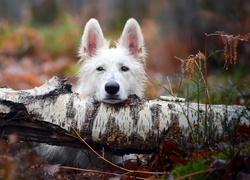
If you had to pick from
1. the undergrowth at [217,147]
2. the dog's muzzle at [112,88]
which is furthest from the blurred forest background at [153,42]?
the undergrowth at [217,147]

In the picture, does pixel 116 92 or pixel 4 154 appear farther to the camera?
pixel 116 92

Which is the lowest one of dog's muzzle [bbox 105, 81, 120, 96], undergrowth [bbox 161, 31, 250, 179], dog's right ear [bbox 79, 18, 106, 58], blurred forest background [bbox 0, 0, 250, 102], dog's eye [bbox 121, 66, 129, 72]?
undergrowth [bbox 161, 31, 250, 179]

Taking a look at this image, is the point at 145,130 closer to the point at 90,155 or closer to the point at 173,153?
the point at 173,153

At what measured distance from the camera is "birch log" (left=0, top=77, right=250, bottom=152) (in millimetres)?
3594

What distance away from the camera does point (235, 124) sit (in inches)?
135

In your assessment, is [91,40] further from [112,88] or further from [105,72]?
[112,88]

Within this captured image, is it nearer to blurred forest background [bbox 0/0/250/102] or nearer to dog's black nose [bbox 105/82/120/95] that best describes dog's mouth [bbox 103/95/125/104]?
dog's black nose [bbox 105/82/120/95]

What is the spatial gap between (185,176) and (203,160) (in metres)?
0.29

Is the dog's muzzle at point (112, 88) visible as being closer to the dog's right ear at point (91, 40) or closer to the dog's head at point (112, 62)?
the dog's head at point (112, 62)

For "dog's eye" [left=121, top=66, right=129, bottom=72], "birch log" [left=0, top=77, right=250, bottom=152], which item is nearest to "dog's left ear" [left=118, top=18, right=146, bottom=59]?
"dog's eye" [left=121, top=66, right=129, bottom=72]

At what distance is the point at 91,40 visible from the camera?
514 cm

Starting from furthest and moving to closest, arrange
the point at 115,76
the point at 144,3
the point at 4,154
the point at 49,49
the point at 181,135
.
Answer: the point at 144,3, the point at 49,49, the point at 115,76, the point at 181,135, the point at 4,154

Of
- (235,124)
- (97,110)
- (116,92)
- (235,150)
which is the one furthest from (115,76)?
(235,150)

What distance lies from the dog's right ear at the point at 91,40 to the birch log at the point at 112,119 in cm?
150
